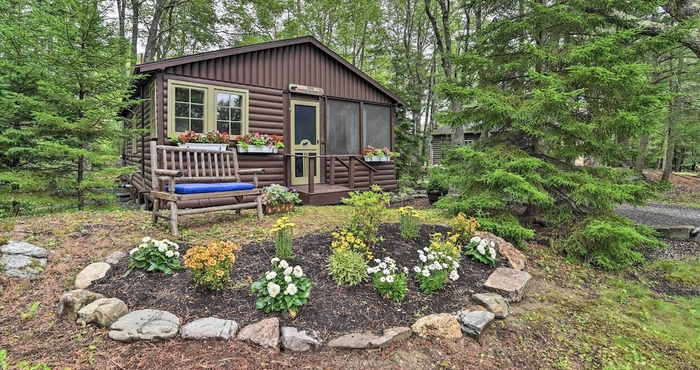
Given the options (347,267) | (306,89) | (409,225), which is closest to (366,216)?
→ (409,225)

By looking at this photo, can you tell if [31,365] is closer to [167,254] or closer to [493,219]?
[167,254]

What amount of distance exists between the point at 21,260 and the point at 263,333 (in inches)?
98.4

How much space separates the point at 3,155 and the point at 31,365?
17.9 ft

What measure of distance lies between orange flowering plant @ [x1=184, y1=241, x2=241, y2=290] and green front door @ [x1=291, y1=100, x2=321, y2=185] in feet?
17.3

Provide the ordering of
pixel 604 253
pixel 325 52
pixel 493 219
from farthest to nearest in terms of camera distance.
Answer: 1. pixel 325 52
2. pixel 493 219
3. pixel 604 253

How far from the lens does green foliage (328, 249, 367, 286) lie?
9.51 feet

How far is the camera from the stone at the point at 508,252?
3.85 m

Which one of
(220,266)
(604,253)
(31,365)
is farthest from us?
(604,253)

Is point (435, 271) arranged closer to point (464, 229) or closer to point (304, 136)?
point (464, 229)

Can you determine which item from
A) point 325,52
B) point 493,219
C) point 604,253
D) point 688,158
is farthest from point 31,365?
point 688,158

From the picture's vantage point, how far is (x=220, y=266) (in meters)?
2.70

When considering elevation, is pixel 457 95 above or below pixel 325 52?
below

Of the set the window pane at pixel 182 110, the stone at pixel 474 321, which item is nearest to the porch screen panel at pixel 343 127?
the window pane at pixel 182 110

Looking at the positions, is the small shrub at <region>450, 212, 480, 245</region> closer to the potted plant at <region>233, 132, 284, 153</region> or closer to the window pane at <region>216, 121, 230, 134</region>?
the potted plant at <region>233, 132, 284, 153</region>
